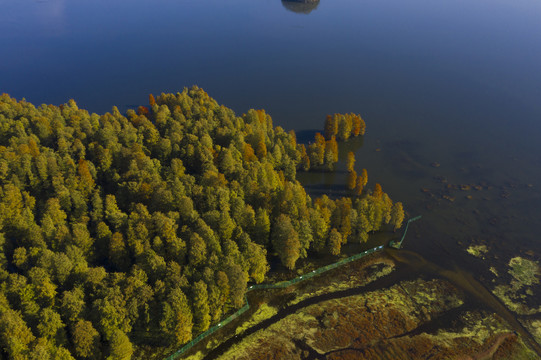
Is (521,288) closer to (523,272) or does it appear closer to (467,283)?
(523,272)

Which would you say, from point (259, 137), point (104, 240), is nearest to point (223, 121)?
point (259, 137)

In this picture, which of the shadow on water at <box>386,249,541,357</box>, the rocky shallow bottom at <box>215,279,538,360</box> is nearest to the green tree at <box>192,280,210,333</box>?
the rocky shallow bottom at <box>215,279,538,360</box>

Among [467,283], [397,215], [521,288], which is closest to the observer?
[521,288]

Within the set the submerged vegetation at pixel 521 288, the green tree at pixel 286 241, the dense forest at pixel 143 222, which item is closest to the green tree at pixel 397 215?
the dense forest at pixel 143 222

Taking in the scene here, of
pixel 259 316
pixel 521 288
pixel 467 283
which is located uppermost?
pixel 259 316

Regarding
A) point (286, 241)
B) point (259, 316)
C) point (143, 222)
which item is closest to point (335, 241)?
point (286, 241)

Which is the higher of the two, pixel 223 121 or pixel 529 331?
pixel 223 121

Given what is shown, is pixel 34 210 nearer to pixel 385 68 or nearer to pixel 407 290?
pixel 407 290
